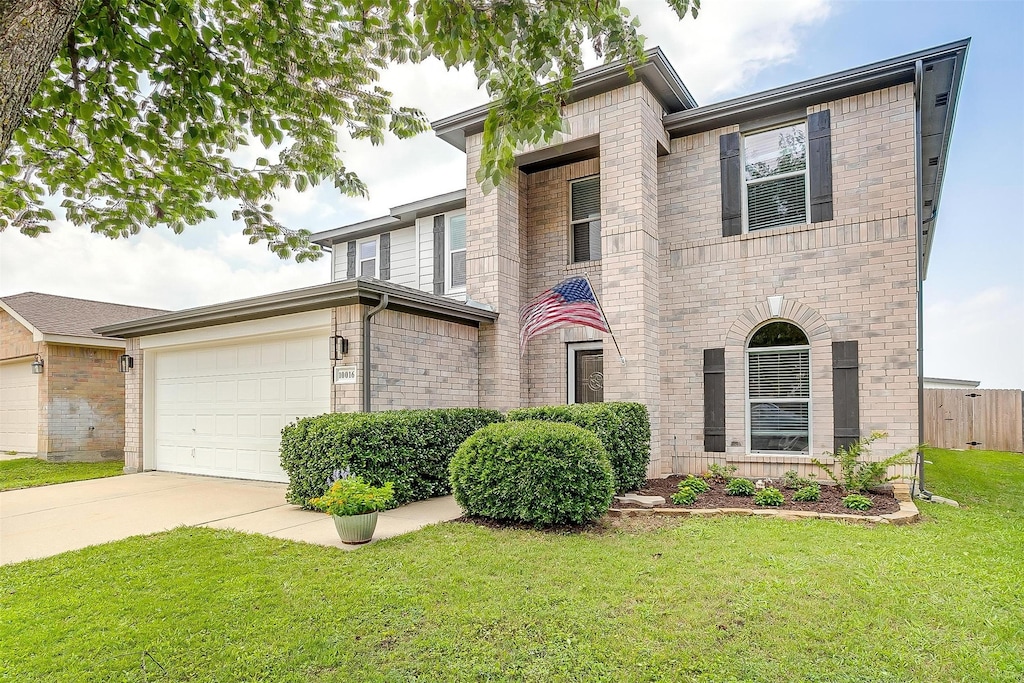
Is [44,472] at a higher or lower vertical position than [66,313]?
lower

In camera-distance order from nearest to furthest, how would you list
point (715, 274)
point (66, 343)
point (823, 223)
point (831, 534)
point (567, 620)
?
point (567, 620) → point (831, 534) → point (823, 223) → point (715, 274) → point (66, 343)

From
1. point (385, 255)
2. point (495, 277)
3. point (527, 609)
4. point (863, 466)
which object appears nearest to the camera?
point (527, 609)

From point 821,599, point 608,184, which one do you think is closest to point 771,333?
point 608,184

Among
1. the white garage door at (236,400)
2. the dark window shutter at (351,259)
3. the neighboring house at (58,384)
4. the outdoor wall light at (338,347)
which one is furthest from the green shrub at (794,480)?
the neighboring house at (58,384)

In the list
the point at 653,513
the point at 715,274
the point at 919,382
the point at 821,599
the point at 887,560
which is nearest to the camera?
the point at 821,599

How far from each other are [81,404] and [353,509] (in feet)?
38.9

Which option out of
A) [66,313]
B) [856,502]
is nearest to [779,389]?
[856,502]

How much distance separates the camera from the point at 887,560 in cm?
464

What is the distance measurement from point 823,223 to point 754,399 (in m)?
2.88

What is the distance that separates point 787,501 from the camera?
23.2 feet

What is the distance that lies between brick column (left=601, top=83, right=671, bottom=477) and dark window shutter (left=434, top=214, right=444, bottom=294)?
460 cm

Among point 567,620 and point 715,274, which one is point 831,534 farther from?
point 715,274

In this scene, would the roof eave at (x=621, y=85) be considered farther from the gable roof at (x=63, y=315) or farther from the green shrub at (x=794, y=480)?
the gable roof at (x=63, y=315)

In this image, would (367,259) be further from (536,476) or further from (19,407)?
(536,476)
